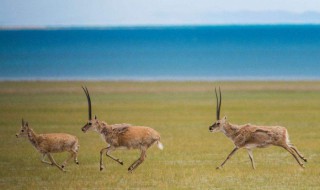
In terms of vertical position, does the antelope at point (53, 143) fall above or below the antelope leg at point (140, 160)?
above

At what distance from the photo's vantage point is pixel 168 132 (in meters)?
26.8

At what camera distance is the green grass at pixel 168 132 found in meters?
17.1

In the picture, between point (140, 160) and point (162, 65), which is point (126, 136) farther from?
point (162, 65)

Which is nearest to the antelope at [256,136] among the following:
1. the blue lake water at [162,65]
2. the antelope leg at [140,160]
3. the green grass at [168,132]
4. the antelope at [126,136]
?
the green grass at [168,132]

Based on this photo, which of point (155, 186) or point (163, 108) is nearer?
point (155, 186)

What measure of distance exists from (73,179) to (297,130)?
10509 mm

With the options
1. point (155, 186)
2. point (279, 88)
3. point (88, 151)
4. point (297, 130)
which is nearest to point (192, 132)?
point (297, 130)

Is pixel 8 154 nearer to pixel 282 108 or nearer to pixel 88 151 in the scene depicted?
pixel 88 151

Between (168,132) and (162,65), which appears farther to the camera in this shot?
(162,65)

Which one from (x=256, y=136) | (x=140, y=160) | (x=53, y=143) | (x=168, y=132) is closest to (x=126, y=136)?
(x=140, y=160)

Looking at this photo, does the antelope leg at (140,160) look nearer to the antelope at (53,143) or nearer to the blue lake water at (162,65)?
the antelope at (53,143)

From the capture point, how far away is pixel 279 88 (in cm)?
4706

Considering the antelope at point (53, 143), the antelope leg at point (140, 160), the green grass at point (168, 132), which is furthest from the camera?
the antelope at point (53, 143)

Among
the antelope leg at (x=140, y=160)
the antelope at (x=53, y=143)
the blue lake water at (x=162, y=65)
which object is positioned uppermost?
the blue lake water at (x=162, y=65)
